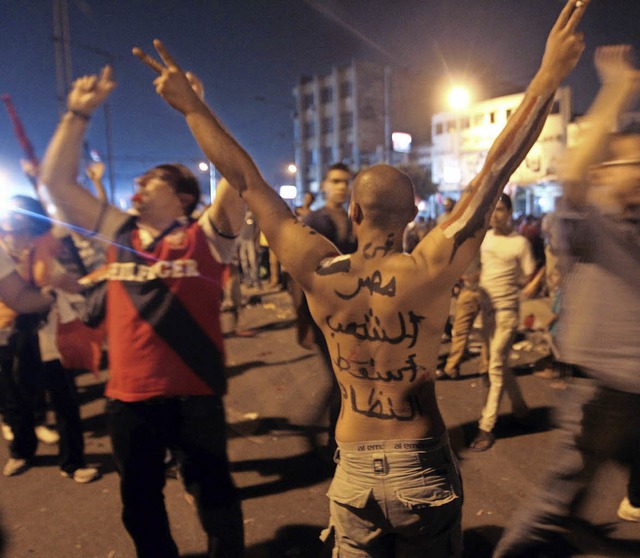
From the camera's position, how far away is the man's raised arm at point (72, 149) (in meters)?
2.52

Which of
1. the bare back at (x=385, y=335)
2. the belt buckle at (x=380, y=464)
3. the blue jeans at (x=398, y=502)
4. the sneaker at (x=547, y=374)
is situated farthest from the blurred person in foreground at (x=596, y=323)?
the sneaker at (x=547, y=374)

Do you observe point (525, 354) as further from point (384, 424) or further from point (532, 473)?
point (384, 424)

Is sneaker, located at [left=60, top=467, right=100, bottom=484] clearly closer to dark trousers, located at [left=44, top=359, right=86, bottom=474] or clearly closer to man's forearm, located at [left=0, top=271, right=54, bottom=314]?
dark trousers, located at [left=44, top=359, right=86, bottom=474]

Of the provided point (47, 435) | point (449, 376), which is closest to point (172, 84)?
point (47, 435)

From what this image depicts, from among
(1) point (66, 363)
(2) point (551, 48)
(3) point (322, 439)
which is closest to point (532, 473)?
(3) point (322, 439)

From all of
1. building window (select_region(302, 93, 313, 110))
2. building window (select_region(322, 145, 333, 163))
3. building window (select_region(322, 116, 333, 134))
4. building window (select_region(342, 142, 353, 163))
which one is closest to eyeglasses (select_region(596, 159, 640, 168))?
building window (select_region(342, 142, 353, 163))

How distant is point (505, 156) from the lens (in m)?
1.93

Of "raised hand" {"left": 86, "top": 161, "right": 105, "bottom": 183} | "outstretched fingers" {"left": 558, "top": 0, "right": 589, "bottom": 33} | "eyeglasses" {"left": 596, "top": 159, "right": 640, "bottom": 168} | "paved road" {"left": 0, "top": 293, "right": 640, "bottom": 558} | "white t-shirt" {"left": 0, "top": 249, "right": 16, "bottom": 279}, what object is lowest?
"paved road" {"left": 0, "top": 293, "right": 640, "bottom": 558}

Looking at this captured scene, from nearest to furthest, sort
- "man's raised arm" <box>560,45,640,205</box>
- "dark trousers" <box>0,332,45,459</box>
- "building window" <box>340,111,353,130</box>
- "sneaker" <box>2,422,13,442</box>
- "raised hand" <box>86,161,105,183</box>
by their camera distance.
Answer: "man's raised arm" <box>560,45,640,205</box>
"dark trousers" <box>0,332,45,459</box>
"sneaker" <box>2,422,13,442</box>
"raised hand" <box>86,161,105,183</box>
"building window" <box>340,111,353,130</box>

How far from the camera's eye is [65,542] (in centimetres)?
346

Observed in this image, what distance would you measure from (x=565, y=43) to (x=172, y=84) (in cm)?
148

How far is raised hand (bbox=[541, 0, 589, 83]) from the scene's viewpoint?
1.98 m

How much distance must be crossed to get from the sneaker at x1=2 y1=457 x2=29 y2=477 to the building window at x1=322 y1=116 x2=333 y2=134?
2486 inches

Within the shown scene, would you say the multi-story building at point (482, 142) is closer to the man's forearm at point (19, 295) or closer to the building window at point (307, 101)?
the building window at point (307, 101)
